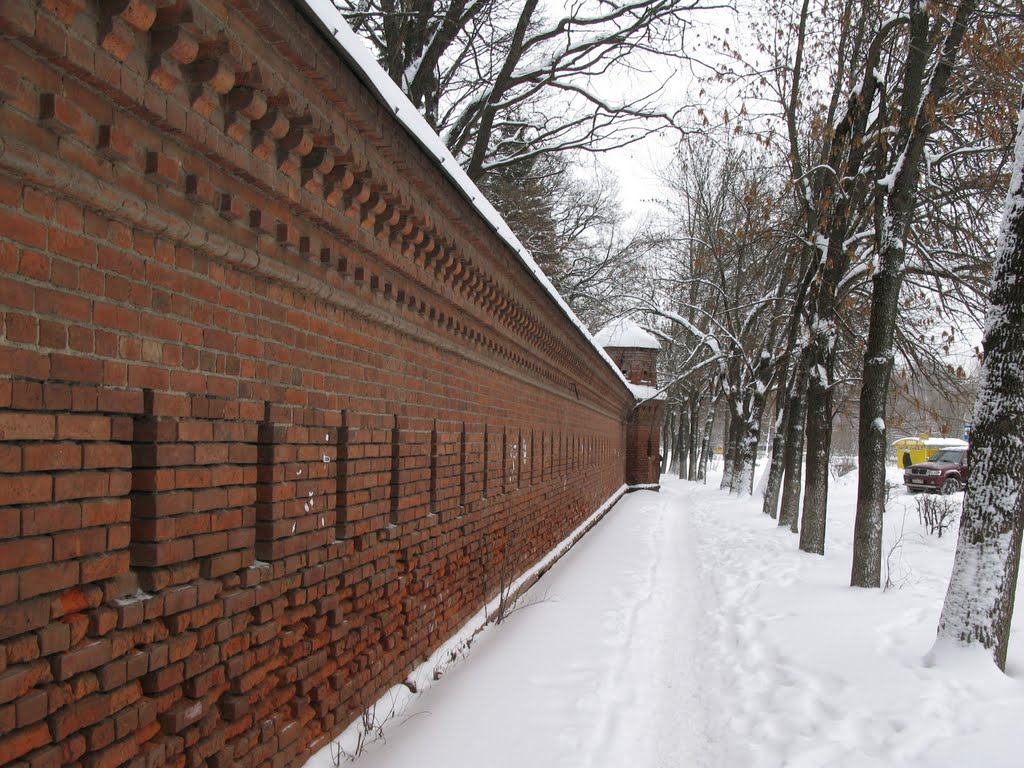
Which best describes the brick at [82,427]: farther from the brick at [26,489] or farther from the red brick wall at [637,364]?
the red brick wall at [637,364]

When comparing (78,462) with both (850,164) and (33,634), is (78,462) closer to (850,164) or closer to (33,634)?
(33,634)

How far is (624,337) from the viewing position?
30312 millimetres

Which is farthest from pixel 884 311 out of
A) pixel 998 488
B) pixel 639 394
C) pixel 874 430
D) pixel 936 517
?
pixel 639 394

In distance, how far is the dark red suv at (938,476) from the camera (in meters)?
27.5

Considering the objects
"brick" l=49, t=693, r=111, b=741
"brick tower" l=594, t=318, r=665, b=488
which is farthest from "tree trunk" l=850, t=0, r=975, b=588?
"brick tower" l=594, t=318, r=665, b=488

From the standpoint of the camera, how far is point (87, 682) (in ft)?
7.33

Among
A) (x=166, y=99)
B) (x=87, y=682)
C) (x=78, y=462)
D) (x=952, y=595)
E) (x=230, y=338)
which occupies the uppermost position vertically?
(x=166, y=99)

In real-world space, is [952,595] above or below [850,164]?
below

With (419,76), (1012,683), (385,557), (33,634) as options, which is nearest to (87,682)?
(33,634)

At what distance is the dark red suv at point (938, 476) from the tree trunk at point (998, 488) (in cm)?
2495

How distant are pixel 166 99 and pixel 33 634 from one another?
63.4 inches

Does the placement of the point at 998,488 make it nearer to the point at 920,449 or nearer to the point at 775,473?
the point at 775,473

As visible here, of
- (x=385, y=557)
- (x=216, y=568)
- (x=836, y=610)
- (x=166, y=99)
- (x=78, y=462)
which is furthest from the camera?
(x=836, y=610)

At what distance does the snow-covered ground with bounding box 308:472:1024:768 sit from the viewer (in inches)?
165
